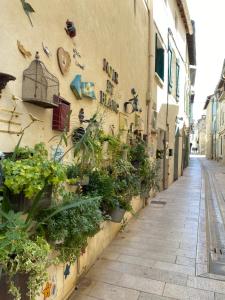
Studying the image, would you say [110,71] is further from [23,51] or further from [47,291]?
[47,291]

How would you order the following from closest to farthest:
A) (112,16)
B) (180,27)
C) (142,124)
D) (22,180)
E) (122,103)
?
(22,180) → (112,16) → (122,103) → (142,124) → (180,27)

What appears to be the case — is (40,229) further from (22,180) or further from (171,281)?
(171,281)

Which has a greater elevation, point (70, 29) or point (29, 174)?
point (70, 29)

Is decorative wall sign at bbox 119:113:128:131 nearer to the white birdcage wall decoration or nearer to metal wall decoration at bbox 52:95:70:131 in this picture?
metal wall decoration at bbox 52:95:70:131

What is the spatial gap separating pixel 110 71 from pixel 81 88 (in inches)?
52.2

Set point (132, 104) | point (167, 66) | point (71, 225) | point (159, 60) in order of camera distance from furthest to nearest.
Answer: point (167, 66) < point (159, 60) < point (132, 104) < point (71, 225)

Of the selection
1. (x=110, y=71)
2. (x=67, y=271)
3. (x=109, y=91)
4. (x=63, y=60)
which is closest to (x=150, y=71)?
(x=110, y=71)

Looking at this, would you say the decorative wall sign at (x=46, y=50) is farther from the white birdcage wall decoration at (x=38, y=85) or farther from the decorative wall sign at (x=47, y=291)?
the decorative wall sign at (x=47, y=291)

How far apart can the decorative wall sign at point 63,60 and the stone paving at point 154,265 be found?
2379 mm

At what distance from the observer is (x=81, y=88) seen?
355 centimetres

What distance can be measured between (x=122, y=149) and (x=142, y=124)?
231 cm

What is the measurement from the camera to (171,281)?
332 cm

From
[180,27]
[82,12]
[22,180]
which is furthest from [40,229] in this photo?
[180,27]

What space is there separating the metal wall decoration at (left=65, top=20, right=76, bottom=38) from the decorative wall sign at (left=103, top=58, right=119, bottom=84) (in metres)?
1.21
